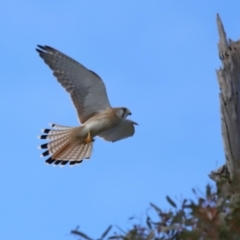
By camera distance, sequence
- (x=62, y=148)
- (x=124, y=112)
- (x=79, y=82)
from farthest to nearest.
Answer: (x=62, y=148) < (x=124, y=112) < (x=79, y=82)

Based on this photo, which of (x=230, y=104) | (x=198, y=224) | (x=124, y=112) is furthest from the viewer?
(x=124, y=112)

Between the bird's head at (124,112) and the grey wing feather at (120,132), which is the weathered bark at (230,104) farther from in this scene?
the grey wing feather at (120,132)

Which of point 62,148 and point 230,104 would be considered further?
point 62,148

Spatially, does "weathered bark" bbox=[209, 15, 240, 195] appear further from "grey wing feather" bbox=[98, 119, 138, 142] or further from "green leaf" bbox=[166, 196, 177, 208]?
"grey wing feather" bbox=[98, 119, 138, 142]

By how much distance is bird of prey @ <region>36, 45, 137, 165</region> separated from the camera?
24.7 ft

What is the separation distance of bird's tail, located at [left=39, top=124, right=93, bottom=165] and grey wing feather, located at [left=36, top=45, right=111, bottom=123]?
1.23ft

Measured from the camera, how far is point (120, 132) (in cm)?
825

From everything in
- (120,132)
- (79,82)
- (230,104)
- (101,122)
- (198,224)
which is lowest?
(198,224)

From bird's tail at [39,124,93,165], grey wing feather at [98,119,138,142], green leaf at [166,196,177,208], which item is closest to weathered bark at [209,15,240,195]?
green leaf at [166,196,177,208]

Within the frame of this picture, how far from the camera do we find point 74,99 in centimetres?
779

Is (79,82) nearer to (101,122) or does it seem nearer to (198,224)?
(101,122)

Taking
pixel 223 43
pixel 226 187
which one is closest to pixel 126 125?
pixel 223 43

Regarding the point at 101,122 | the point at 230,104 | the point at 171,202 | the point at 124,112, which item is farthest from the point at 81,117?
the point at 171,202

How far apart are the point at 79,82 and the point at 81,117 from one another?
1.55 feet
